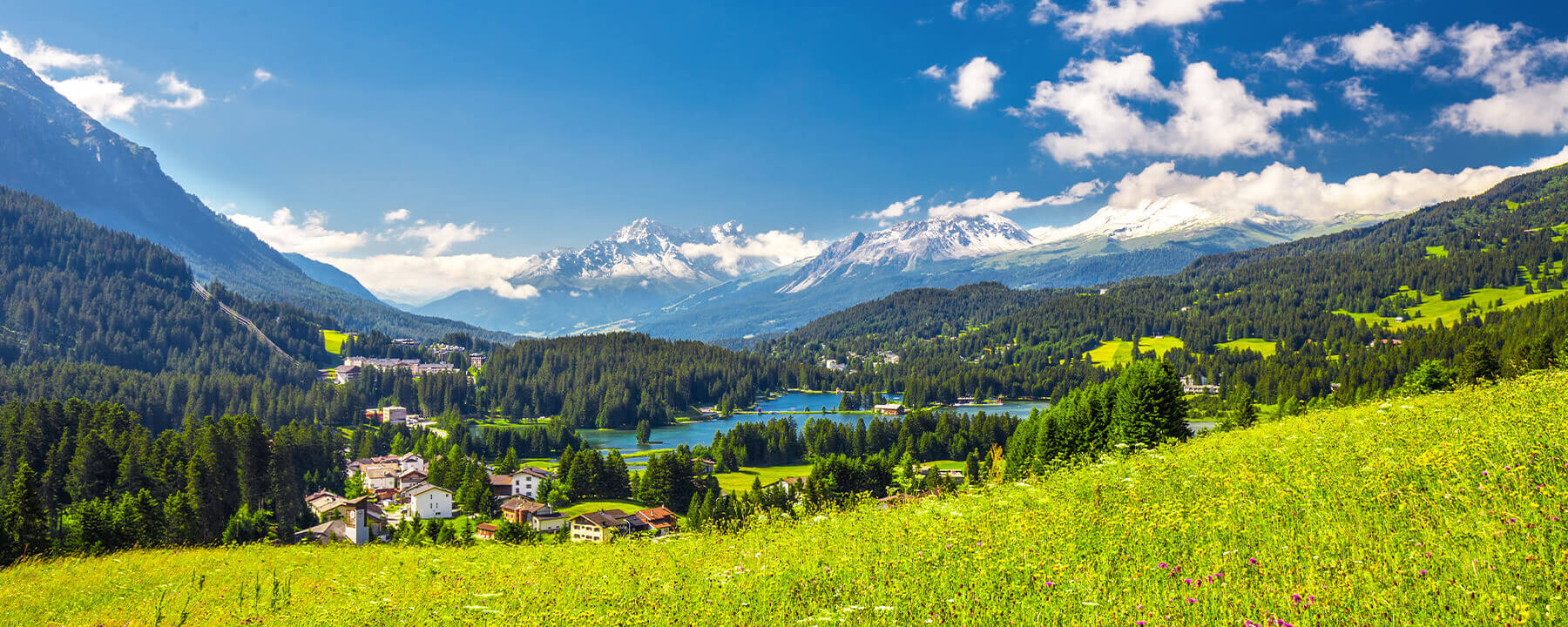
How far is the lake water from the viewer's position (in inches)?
5123

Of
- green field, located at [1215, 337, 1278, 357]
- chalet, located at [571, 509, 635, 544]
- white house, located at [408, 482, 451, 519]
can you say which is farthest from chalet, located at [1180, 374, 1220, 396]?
white house, located at [408, 482, 451, 519]

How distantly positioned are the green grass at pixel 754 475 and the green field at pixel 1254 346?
448ft

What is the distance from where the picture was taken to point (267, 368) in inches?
6978

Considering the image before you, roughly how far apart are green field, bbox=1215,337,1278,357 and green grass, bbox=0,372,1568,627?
625 feet

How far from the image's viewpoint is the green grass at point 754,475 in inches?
3078

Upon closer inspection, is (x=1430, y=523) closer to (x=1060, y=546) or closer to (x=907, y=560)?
(x=1060, y=546)

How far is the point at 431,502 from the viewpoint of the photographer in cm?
6212

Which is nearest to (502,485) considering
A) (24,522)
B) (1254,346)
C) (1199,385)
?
(24,522)

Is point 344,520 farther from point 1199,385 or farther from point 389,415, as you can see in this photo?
point 1199,385

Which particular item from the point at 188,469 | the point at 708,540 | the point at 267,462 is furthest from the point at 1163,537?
the point at 267,462

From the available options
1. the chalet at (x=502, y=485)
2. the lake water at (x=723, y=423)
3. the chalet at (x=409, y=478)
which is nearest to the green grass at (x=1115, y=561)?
the chalet at (x=502, y=485)

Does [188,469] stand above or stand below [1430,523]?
below

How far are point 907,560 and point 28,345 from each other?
725 ft

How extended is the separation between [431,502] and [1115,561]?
64287mm
